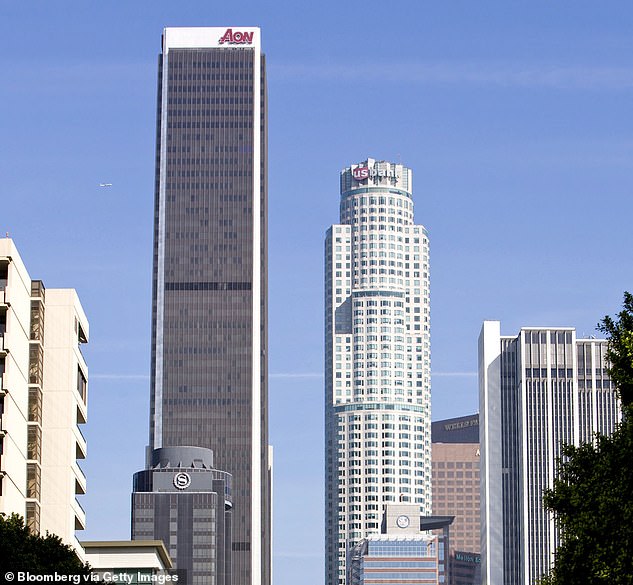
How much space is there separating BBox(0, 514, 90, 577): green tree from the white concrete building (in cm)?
1683

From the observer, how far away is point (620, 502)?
2436 inches

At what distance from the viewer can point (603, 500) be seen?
62312mm

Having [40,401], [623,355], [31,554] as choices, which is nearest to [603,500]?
[623,355]

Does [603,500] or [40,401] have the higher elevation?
[40,401]

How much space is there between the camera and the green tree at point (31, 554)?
74.9 m

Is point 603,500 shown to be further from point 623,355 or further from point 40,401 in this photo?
point 40,401

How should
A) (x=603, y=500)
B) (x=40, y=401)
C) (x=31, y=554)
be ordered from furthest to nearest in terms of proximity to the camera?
(x=40, y=401), (x=31, y=554), (x=603, y=500)

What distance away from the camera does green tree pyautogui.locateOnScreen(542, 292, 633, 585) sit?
61.3m

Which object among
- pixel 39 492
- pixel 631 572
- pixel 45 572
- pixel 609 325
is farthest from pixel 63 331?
pixel 631 572

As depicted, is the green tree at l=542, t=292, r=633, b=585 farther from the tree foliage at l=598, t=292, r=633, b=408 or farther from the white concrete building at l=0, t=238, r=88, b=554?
the white concrete building at l=0, t=238, r=88, b=554

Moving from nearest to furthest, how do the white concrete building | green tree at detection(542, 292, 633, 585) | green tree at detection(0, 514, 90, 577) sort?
green tree at detection(542, 292, 633, 585) < green tree at detection(0, 514, 90, 577) < the white concrete building

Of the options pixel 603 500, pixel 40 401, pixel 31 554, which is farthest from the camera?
pixel 40 401

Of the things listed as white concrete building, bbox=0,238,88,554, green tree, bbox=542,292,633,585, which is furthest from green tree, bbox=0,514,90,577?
green tree, bbox=542,292,633,585

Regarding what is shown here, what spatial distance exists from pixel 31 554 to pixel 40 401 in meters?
34.8
